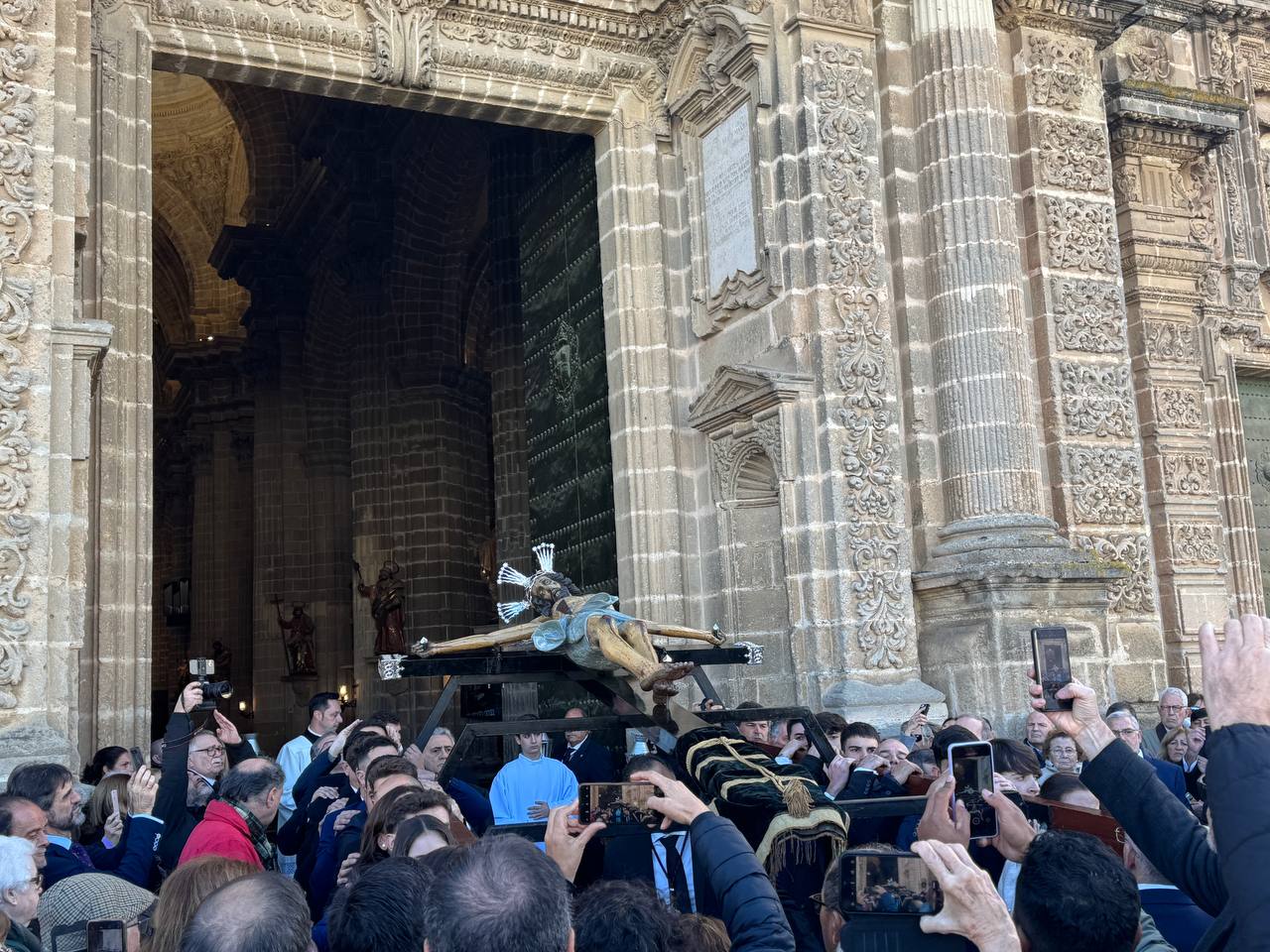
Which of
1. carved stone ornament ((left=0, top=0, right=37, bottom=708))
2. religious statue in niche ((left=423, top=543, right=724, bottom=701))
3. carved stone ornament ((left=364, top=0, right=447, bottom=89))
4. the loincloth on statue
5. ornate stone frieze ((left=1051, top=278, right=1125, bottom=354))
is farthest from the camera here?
ornate stone frieze ((left=1051, top=278, right=1125, bottom=354))

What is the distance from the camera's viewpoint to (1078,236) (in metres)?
11.6

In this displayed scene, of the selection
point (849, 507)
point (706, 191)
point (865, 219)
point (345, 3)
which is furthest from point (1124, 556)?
point (345, 3)

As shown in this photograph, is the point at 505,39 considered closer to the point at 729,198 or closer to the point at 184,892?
the point at 729,198

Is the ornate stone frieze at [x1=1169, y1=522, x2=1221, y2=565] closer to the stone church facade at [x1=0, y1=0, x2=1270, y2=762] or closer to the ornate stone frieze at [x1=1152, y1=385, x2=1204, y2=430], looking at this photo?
the stone church facade at [x1=0, y1=0, x2=1270, y2=762]

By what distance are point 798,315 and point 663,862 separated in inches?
244

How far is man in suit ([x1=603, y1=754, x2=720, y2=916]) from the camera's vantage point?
3656 millimetres

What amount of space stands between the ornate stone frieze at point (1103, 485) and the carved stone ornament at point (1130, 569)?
162 millimetres

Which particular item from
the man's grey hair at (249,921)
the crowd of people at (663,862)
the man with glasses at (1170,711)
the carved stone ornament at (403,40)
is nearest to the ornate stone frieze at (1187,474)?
the man with glasses at (1170,711)

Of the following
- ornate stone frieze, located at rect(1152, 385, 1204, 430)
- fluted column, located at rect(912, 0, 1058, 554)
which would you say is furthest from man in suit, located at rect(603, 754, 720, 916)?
ornate stone frieze, located at rect(1152, 385, 1204, 430)

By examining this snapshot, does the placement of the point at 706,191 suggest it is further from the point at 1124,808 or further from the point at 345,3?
the point at 1124,808

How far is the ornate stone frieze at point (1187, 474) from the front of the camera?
43.2ft

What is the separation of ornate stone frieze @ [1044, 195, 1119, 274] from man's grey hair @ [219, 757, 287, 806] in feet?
28.0

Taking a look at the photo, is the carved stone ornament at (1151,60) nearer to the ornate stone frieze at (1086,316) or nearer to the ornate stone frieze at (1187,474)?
the ornate stone frieze at (1086,316)

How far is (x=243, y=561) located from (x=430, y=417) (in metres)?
5.84
